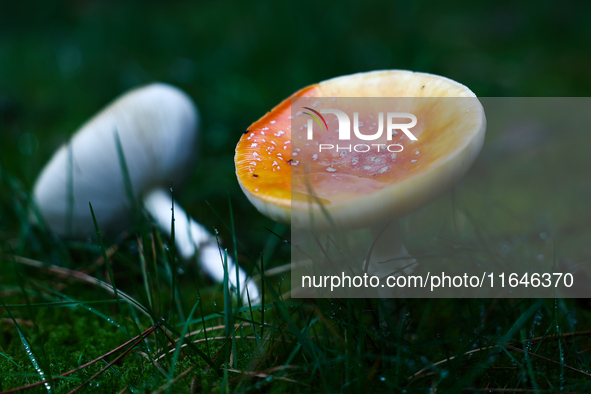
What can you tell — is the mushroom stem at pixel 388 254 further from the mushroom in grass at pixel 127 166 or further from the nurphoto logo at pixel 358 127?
the mushroom in grass at pixel 127 166

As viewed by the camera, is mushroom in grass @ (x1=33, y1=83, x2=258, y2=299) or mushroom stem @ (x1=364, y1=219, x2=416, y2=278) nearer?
mushroom stem @ (x1=364, y1=219, x2=416, y2=278)

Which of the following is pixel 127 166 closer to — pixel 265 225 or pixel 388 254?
pixel 265 225

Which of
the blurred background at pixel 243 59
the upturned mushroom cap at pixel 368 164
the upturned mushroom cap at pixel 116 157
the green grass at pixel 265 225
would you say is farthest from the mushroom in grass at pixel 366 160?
the blurred background at pixel 243 59

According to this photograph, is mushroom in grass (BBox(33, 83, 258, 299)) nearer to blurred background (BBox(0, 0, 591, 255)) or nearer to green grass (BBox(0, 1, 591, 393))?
green grass (BBox(0, 1, 591, 393))

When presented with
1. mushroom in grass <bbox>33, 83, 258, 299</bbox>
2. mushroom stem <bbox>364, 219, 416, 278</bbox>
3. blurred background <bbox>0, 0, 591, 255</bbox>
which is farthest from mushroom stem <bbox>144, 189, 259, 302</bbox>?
mushroom stem <bbox>364, 219, 416, 278</bbox>

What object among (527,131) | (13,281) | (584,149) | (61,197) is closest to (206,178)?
(61,197)
